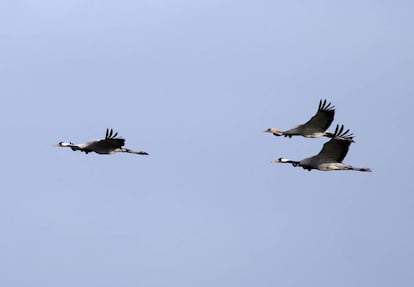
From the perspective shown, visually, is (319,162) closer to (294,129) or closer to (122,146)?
(294,129)

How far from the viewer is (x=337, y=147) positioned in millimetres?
112625

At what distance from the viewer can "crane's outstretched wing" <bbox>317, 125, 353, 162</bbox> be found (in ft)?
369

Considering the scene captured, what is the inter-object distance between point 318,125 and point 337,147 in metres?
2.00

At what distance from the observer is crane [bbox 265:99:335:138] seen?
113 m

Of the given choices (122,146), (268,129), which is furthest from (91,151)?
(268,129)

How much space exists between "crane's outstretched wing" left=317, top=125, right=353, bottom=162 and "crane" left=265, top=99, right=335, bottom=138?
2.17 feet

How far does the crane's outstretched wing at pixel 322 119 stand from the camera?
113 metres

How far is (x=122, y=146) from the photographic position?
372ft

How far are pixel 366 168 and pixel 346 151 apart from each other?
240 centimetres

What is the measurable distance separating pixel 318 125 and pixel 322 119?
0.60 metres

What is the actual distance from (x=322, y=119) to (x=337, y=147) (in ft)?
5.92

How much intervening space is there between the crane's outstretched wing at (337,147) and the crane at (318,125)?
660 millimetres

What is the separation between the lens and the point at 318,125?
114062 millimetres

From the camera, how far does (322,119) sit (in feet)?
373
